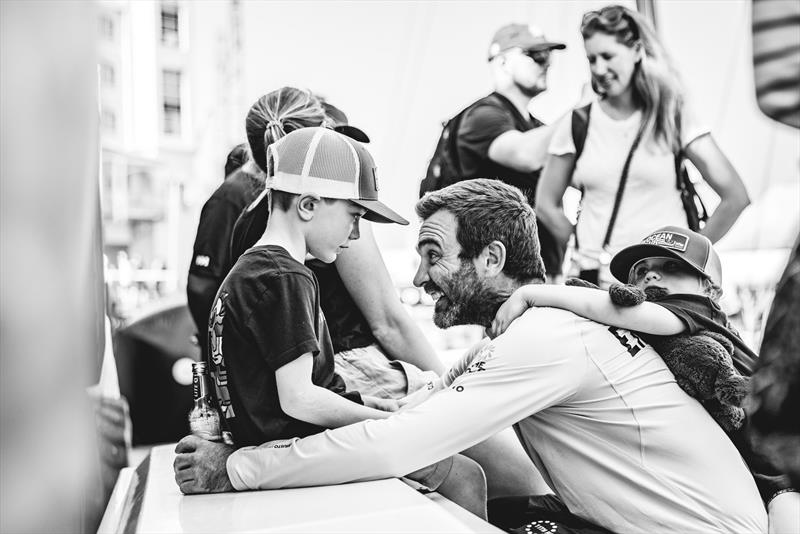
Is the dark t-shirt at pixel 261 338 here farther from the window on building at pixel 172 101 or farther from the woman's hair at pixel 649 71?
the window on building at pixel 172 101

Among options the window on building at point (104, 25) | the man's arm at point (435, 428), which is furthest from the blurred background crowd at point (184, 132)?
the man's arm at point (435, 428)

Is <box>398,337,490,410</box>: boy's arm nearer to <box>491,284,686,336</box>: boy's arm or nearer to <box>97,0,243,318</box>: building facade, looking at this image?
<box>491,284,686,336</box>: boy's arm

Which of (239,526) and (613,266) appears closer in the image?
(239,526)

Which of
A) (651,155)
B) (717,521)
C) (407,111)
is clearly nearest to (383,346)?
(717,521)

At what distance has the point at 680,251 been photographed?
1.78 meters

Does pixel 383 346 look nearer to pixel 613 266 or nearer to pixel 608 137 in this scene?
pixel 613 266

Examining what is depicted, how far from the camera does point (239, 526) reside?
1316 millimetres

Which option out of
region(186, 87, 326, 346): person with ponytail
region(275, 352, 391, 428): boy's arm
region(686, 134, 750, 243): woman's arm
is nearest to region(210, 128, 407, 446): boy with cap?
region(275, 352, 391, 428): boy's arm

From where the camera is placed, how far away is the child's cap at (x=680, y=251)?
178 cm

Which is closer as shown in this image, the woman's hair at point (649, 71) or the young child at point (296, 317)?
the young child at point (296, 317)

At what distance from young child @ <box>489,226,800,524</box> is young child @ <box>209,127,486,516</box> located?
382mm

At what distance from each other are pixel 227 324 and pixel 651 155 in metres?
1.89

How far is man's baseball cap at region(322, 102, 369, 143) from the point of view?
2.07 m

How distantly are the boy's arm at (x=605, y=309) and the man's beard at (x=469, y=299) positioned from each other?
0.61 ft
